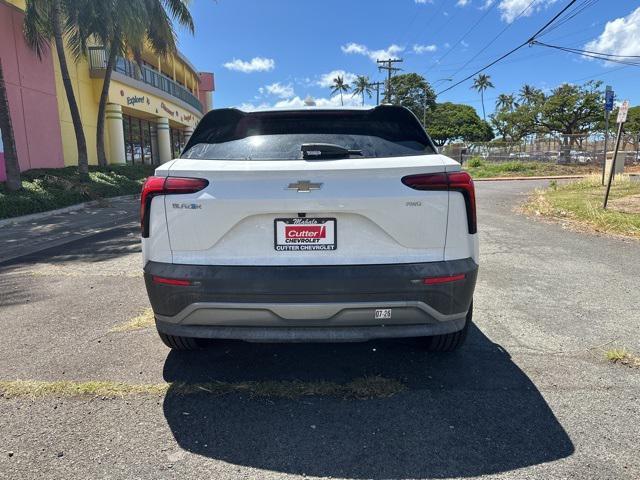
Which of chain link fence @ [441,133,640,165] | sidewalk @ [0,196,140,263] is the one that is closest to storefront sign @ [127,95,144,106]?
sidewalk @ [0,196,140,263]

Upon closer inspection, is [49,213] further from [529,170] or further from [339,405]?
[529,170]

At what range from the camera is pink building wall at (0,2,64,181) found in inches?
625

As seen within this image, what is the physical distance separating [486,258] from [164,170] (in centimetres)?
522

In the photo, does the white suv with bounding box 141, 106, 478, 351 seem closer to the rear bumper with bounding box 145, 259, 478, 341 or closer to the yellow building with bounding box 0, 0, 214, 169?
the rear bumper with bounding box 145, 259, 478, 341

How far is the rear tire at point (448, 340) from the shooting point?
314 cm

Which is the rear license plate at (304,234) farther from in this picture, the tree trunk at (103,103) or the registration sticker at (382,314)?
the tree trunk at (103,103)

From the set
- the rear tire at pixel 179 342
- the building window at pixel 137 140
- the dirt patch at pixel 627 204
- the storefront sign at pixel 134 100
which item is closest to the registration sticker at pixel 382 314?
the rear tire at pixel 179 342

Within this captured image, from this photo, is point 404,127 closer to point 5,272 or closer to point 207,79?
point 5,272

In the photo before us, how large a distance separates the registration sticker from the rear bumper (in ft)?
0.06

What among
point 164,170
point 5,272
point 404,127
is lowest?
point 5,272

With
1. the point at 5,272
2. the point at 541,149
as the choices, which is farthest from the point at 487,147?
the point at 5,272

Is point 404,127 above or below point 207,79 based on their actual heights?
below

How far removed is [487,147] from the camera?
126ft

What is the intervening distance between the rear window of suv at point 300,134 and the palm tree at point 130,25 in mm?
15240
